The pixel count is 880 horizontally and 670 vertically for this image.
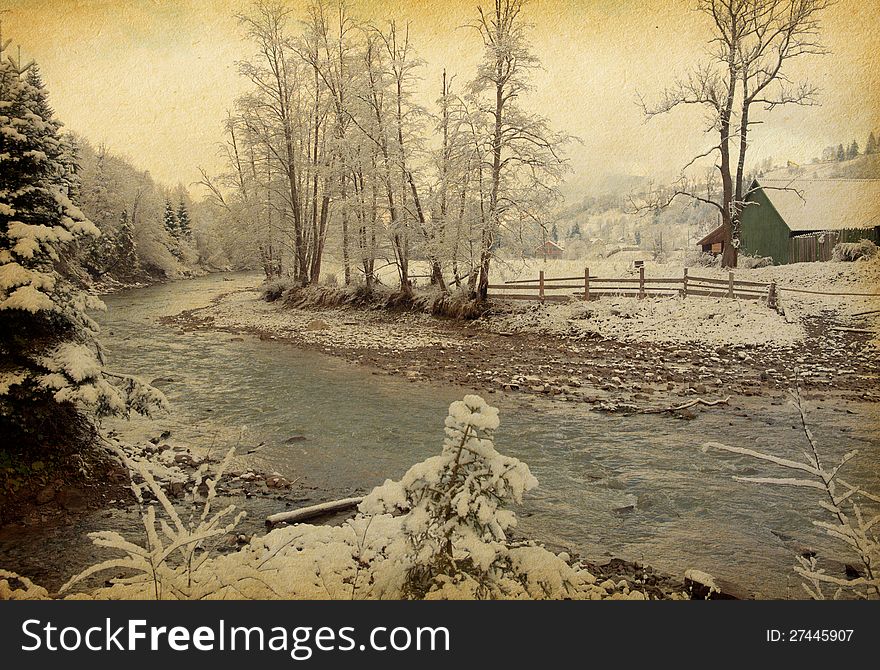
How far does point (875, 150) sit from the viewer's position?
10.4 ft

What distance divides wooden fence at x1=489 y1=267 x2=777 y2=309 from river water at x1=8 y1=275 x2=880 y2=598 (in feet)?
3.35

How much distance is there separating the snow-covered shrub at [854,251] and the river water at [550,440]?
0.96m

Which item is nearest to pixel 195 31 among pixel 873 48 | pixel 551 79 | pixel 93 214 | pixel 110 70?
pixel 110 70

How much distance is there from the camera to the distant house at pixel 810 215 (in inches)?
126

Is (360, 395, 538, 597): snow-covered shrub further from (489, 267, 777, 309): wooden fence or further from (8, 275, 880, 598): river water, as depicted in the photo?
(489, 267, 777, 309): wooden fence

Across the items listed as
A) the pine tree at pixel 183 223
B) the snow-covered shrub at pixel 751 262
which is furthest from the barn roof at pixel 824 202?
the pine tree at pixel 183 223

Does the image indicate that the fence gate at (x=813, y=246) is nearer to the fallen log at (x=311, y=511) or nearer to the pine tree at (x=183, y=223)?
the fallen log at (x=311, y=511)

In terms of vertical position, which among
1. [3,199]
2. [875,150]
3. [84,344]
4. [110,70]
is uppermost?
[110,70]

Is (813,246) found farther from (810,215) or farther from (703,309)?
(703,309)

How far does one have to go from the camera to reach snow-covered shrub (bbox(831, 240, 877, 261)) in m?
3.12

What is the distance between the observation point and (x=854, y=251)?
3.26m

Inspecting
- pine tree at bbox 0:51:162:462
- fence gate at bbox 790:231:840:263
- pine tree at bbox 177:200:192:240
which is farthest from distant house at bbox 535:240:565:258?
pine tree at bbox 0:51:162:462
